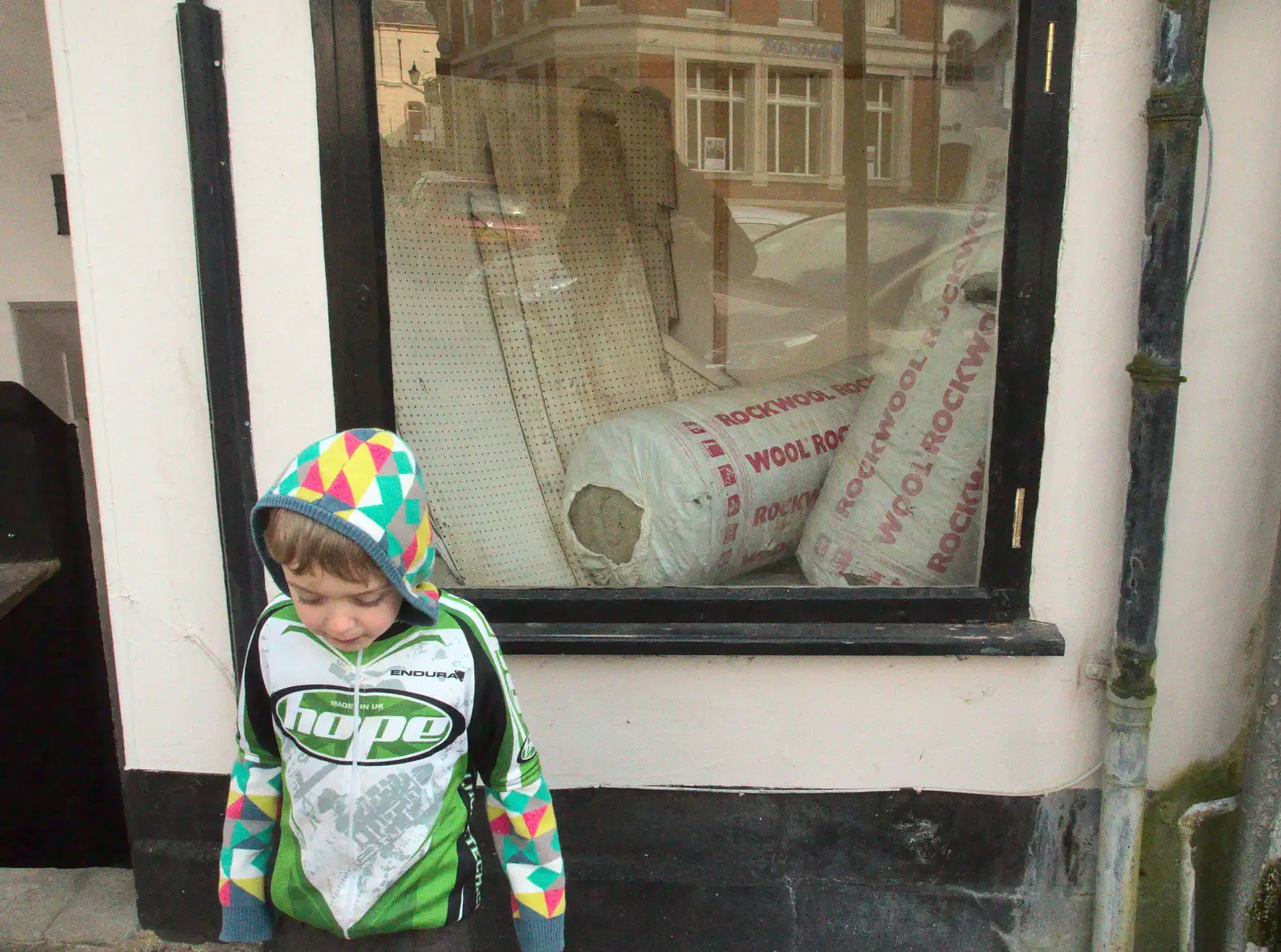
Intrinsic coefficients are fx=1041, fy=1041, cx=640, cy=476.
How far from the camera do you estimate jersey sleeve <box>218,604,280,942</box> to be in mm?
1518

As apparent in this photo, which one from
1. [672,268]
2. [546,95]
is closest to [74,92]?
[546,95]

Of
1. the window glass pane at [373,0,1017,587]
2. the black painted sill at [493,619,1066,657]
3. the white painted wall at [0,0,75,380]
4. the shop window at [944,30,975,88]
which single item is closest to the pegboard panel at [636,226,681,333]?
the window glass pane at [373,0,1017,587]

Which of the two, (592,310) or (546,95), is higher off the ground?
(546,95)

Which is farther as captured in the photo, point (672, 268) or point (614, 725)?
point (672, 268)

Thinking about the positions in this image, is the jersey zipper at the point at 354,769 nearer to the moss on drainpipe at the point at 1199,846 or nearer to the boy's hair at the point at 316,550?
the boy's hair at the point at 316,550

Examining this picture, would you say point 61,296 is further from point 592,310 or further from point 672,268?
point 672,268

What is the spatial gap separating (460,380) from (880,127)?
4.64 ft

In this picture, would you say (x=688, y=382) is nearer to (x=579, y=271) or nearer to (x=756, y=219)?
(x=579, y=271)

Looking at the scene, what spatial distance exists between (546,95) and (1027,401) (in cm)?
168

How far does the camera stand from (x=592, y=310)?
305cm

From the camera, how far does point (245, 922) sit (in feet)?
5.01

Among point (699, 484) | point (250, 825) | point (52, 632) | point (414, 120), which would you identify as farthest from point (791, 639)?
point (52, 632)

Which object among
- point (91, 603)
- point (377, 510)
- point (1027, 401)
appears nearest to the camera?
point (377, 510)

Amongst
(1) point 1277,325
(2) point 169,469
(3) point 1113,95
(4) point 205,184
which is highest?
(3) point 1113,95
